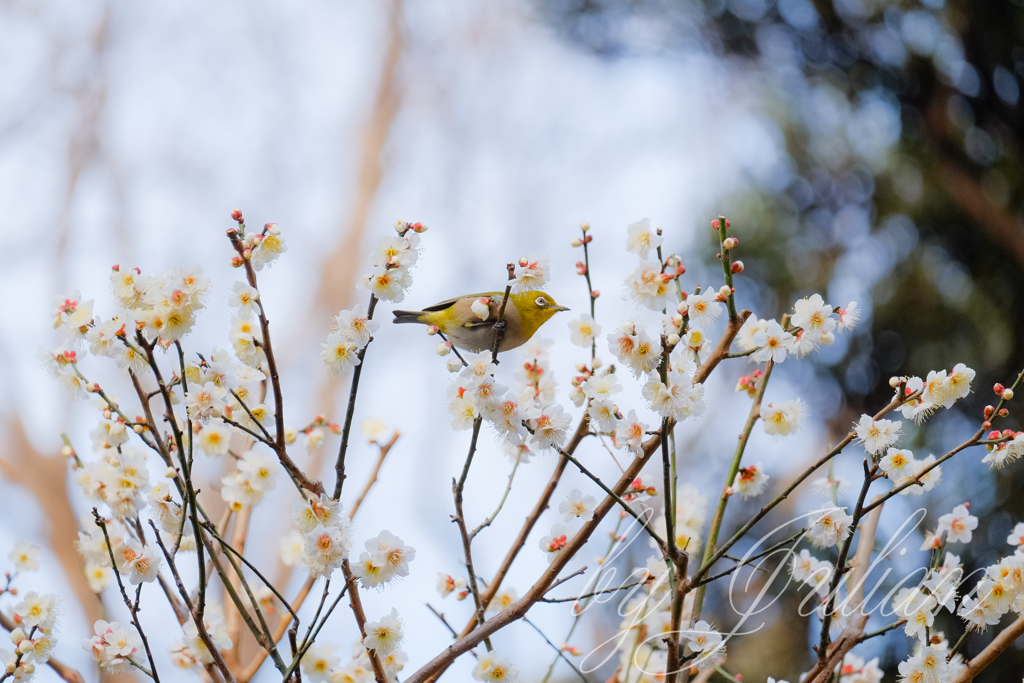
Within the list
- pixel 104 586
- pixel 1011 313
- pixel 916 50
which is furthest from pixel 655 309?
pixel 916 50

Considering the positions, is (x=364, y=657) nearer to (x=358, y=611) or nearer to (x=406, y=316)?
(x=358, y=611)

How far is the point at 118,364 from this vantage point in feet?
2.71

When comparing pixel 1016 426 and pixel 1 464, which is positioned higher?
pixel 1 464

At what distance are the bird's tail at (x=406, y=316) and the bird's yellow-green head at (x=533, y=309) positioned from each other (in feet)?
0.94

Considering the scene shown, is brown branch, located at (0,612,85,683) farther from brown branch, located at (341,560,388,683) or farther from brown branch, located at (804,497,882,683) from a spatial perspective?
brown branch, located at (804,497,882,683)

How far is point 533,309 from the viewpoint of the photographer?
44.8 inches

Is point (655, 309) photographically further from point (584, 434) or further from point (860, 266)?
point (860, 266)

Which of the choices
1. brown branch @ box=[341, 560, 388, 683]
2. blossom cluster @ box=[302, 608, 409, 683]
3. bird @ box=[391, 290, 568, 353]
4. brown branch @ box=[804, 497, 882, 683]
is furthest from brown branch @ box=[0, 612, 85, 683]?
brown branch @ box=[804, 497, 882, 683]

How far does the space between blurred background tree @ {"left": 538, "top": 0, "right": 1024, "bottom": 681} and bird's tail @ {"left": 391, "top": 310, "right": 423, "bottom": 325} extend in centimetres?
179

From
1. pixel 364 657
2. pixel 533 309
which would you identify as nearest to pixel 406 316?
pixel 533 309

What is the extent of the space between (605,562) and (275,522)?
2.81 m

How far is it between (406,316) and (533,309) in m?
0.37

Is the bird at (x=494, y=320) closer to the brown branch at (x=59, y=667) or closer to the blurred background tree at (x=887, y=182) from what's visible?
the brown branch at (x=59, y=667)

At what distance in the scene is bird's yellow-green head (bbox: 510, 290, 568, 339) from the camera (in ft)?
3.63
